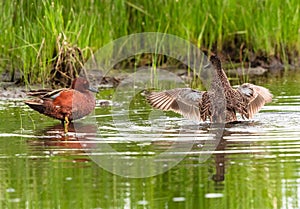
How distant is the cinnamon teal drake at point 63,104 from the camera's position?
32.9ft

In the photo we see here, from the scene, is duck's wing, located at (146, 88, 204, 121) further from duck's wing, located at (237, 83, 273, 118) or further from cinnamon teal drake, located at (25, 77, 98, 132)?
cinnamon teal drake, located at (25, 77, 98, 132)

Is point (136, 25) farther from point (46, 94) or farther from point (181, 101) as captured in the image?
point (46, 94)

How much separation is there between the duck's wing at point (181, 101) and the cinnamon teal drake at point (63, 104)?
795 millimetres

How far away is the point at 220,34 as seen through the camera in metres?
15.2

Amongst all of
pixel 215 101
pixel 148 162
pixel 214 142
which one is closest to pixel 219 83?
pixel 215 101

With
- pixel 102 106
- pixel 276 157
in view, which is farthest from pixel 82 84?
pixel 276 157

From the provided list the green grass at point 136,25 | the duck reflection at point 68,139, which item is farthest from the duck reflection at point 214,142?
the green grass at point 136,25

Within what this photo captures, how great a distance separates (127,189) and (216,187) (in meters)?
0.62

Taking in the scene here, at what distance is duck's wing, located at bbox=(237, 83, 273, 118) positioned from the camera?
10.4 meters

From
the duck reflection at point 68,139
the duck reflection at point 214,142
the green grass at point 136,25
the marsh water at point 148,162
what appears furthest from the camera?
the green grass at point 136,25

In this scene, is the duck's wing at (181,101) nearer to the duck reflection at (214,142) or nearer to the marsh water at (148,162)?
the marsh water at (148,162)

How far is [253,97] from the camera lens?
10508mm

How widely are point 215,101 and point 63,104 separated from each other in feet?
5.31

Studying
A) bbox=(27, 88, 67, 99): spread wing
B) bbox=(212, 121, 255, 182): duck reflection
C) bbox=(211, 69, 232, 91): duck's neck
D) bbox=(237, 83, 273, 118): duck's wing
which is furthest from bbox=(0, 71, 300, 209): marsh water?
bbox=(211, 69, 232, 91): duck's neck
